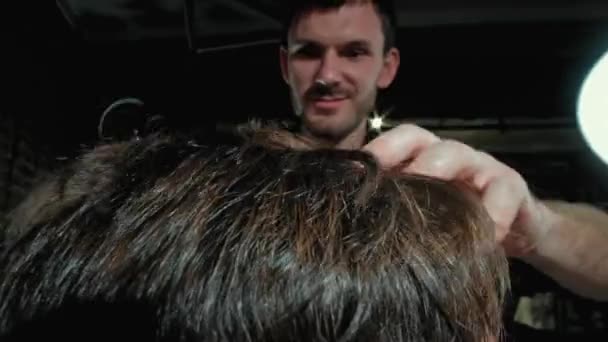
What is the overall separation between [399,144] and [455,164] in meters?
0.05

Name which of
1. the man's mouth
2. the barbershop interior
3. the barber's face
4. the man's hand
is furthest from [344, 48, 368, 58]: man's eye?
the barbershop interior

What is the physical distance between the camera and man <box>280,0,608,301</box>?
0.62m

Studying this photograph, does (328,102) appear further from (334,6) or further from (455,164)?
(455,164)

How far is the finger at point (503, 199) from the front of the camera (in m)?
0.62

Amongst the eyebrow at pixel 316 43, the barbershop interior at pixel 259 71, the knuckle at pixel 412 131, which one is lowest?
the barbershop interior at pixel 259 71

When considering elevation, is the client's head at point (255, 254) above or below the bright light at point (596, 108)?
above

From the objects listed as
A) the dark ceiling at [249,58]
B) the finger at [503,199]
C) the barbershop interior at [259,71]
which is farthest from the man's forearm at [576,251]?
the dark ceiling at [249,58]

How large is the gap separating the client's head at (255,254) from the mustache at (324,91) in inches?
21.1

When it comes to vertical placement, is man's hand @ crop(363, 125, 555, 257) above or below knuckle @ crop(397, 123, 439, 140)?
below

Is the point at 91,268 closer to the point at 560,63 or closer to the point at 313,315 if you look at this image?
the point at 313,315

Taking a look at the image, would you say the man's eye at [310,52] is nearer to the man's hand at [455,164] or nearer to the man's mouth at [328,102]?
the man's mouth at [328,102]

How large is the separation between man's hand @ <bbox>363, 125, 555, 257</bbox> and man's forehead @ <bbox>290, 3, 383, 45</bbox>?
609mm

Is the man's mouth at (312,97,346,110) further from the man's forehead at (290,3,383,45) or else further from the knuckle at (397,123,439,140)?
the knuckle at (397,123,439,140)

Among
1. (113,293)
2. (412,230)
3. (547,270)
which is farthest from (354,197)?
(547,270)
